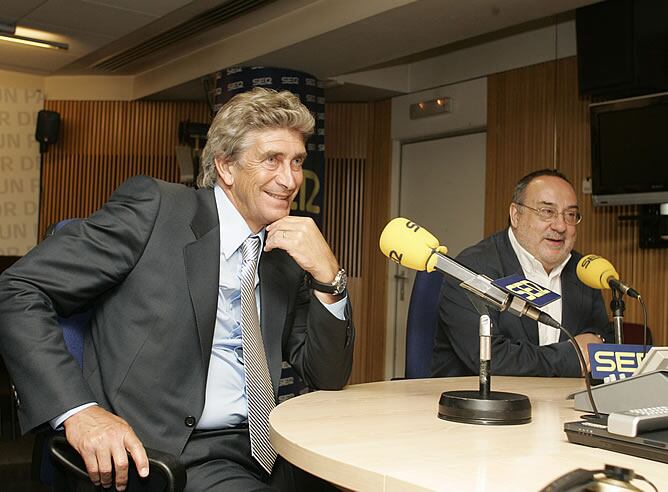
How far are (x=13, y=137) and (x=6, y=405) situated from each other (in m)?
3.43

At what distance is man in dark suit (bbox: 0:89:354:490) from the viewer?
1.88 metres

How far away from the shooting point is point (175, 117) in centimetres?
846

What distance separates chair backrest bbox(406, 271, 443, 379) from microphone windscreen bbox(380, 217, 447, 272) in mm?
1191

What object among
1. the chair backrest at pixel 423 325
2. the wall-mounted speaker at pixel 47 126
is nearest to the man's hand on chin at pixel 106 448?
the chair backrest at pixel 423 325

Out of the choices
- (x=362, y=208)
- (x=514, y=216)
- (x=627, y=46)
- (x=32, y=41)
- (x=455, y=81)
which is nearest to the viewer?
(x=514, y=216)

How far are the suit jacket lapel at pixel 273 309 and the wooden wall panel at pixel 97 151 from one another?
6408 mm

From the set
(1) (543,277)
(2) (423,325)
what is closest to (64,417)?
(2) (423,325)

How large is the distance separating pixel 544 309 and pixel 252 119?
145 cm

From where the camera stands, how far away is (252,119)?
2.32 meters

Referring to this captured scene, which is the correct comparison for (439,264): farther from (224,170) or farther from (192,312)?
(224,170)

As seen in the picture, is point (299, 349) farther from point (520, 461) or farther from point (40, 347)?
point (520, 461)

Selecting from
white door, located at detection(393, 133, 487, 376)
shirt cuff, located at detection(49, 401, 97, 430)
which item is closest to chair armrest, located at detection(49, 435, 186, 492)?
shirt cuff, located at detection(49, 401, 97, 430)

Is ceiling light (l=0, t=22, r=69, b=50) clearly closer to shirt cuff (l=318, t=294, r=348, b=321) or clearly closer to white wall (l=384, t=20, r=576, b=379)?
white wall (l=384, t=20, r=576, b=379)

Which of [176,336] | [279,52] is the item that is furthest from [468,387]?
[279,52]
